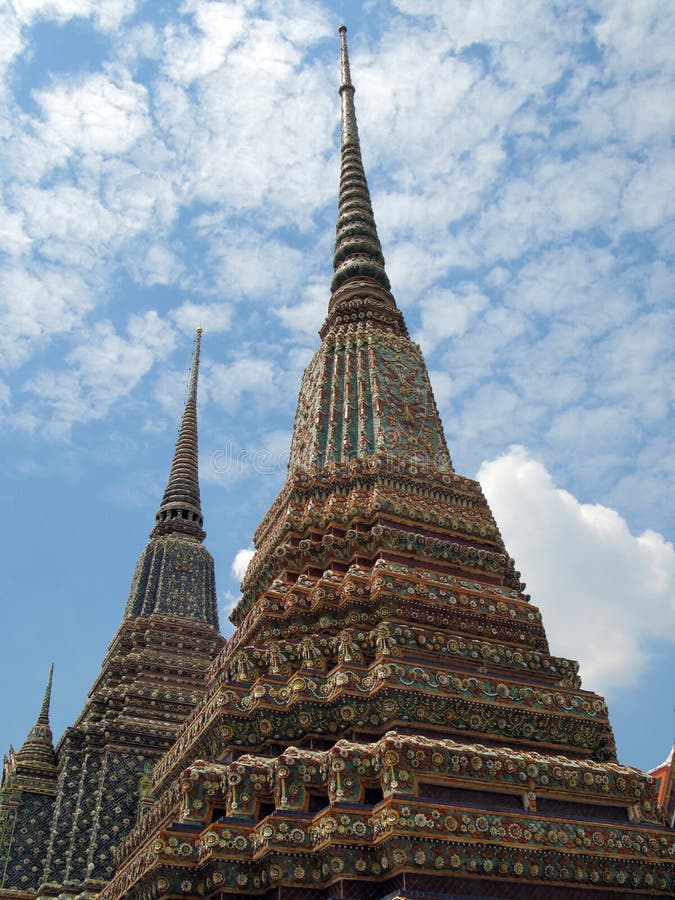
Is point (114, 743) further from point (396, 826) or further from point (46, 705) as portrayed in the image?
point (396, 826)

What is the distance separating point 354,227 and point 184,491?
15928 millimetres

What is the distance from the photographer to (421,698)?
982 centimetres

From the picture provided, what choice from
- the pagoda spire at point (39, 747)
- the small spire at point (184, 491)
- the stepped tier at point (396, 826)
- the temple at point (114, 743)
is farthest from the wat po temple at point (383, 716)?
the small spire at point (184, 491)

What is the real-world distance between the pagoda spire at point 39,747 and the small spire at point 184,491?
7.94 meters

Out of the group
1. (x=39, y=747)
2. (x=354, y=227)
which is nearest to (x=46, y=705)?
(x=39, y=747)

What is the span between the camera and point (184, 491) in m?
33.3

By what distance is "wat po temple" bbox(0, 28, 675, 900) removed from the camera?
808cm

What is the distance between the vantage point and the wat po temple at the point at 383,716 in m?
8.08

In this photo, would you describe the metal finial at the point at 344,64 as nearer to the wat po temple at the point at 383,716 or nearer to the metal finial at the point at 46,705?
the wat po temple at the point at 383,716

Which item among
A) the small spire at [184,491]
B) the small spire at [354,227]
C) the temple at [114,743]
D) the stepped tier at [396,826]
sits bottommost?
the stepped tier at [396,826]

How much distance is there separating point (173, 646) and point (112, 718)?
3.11 meters

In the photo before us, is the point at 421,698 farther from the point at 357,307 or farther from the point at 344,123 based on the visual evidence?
the point at 344,123

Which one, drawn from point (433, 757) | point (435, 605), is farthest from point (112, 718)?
point (433, 757)

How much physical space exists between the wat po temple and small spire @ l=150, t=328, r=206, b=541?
46.7ft
